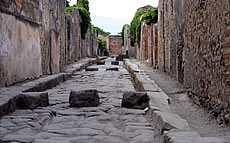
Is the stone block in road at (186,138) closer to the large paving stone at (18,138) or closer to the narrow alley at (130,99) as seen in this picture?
the narrow alley at (130,99)

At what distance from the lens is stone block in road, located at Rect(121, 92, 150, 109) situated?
4.75 metres

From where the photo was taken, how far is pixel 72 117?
412 centimetres

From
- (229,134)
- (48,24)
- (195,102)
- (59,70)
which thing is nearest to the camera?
(229,134)

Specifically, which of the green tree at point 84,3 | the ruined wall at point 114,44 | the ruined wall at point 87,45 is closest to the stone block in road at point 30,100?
the ruined wall at point 87,45

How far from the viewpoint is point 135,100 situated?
477 cm

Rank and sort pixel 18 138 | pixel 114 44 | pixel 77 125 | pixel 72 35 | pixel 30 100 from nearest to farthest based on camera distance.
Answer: pixel 18 138 < pixel 77 125 < pixel 30 100 < pixel 72 35 < pixel 114 44

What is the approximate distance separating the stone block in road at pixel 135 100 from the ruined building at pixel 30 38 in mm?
2600

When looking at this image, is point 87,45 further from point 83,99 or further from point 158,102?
point 158,102

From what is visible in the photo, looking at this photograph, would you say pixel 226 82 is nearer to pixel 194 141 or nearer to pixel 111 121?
pixel 194 141

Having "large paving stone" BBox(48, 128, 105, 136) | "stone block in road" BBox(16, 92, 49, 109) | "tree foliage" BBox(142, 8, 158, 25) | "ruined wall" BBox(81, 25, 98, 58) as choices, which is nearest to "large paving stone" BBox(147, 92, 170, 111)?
"large paving stone" BBox(48, 128, 105, 136)

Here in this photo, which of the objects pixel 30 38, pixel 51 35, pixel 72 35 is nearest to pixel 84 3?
pixel 72 35

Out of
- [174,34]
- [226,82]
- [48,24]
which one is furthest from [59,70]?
[226,82]

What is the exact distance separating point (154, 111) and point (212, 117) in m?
0.76

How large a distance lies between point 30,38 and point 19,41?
83cm
